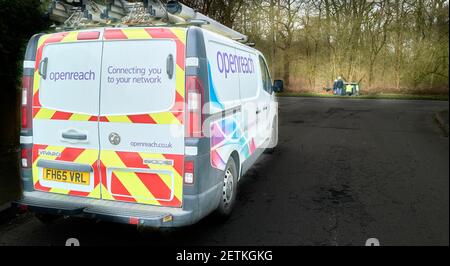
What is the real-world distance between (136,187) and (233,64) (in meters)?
2.01

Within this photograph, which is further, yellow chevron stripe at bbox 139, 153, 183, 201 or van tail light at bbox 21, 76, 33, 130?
van tail light at bbox 21, 76, 33, 130

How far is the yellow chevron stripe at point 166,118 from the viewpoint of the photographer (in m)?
3.59

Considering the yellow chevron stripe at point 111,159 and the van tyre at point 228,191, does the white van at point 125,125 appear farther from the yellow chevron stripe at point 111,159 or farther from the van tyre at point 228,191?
the van tyre at point 228,191

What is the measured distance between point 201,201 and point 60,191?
1.51 metres

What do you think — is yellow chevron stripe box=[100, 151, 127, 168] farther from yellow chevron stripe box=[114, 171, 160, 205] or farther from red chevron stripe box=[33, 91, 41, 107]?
red chevron stripe box=[33, 91, 41, 107]

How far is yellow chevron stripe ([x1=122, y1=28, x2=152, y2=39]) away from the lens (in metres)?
3.66

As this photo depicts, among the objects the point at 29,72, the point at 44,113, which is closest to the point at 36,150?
the point at 44,113

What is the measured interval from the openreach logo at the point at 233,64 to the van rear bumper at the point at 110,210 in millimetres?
1656

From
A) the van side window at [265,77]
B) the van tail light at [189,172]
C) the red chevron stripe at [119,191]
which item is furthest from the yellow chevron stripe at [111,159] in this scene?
the van side window at [265,77]

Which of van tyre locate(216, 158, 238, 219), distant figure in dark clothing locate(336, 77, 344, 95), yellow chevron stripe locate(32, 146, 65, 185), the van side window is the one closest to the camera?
yellow chevron stripe locate(32, 146, 65, 185)

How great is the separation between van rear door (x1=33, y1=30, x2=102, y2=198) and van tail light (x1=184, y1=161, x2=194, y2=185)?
3.04 ft

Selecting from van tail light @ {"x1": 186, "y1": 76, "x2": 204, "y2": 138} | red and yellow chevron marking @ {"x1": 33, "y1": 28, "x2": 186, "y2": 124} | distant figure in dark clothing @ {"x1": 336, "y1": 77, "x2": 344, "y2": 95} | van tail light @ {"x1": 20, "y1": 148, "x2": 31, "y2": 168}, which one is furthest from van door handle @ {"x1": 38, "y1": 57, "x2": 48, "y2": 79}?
distant figure in dark clothing @ {"x1": 336, "y1": 77, "x2": 344, "y2": 95}

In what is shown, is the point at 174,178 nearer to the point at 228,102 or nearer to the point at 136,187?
the point at 136,187
